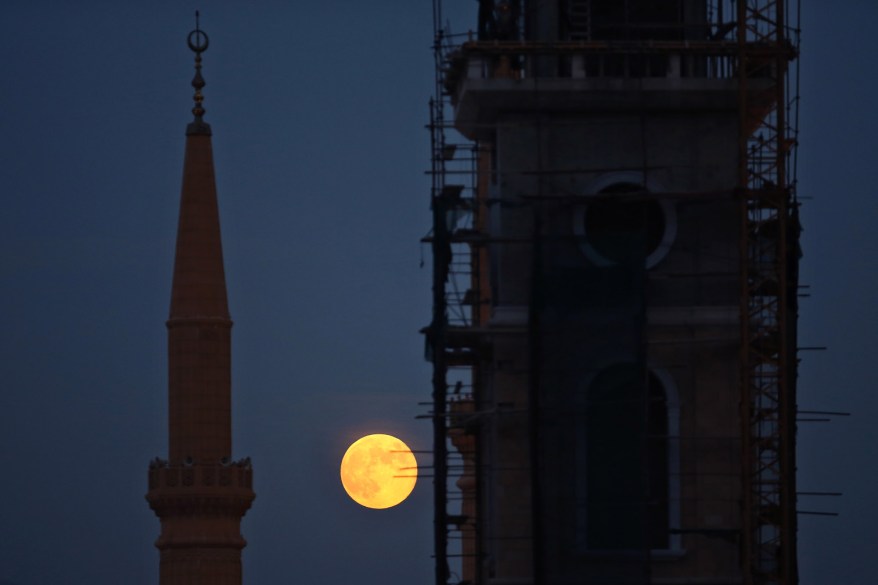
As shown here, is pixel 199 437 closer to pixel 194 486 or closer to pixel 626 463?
pixel 194 486

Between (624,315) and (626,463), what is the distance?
288 cm

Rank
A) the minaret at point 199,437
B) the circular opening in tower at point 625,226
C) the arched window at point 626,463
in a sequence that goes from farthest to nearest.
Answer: the minaret at point 199,437 → the circular opening in tower at point 625,226 → the arched window at point 626,463

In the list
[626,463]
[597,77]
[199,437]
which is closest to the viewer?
[626,463]

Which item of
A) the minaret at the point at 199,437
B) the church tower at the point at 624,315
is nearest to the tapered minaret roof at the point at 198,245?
the minaret at the point at 199,437

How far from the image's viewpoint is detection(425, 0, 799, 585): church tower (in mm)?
50594

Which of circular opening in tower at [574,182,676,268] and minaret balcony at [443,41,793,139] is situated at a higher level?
minaret balcony at [443,41,793,139]

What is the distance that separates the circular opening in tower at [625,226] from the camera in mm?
51219

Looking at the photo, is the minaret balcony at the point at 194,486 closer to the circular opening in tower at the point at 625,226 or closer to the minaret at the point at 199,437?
the minaret at the point at 199,437

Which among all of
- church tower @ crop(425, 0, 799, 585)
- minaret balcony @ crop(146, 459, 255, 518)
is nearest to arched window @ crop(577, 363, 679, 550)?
church tower @ crop(425, 0, 799, 585)

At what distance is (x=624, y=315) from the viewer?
51.1 meters

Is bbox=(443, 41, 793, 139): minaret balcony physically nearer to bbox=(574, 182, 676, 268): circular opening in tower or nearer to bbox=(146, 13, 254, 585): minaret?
bbox=(574, 182, 676, 268): circular opening in tower

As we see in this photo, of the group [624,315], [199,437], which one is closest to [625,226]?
[624,315]

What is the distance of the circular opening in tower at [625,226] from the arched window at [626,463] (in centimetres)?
226

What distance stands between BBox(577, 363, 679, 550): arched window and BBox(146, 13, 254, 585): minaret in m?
40.1
